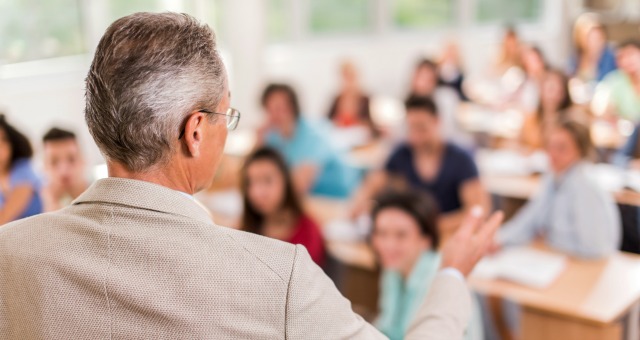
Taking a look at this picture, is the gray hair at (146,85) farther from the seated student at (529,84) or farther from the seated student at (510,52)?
the seated student at (510,52)

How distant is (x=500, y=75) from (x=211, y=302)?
27.0 feet

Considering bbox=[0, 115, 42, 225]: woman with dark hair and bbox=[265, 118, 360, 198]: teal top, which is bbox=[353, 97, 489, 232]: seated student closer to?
bbox=[265, 118, 360, 198]: teal top

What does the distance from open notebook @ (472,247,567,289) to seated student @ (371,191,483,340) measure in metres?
0.38

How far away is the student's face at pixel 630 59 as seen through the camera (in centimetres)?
550

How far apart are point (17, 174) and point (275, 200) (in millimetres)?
1084

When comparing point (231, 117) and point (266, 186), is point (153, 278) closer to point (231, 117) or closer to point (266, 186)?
point (231, 117)

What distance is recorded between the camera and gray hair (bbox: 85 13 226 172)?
37.2 inches

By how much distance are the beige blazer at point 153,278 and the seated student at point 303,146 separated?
11.7 feet

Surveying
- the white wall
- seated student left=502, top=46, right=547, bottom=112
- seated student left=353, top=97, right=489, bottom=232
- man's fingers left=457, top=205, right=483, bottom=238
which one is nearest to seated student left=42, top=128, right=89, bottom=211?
seated student left=353, top=97, right=489, bottom=232

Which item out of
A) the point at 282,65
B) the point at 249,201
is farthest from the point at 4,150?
the point at 282,65

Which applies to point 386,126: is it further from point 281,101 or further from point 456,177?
point 456,177

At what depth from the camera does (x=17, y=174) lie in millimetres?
2848

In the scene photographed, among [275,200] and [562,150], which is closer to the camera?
[275,200]

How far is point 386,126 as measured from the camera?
654cm
